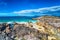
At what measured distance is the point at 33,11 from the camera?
3229 mm

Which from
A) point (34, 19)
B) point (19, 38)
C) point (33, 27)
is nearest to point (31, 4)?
point (34, 19)

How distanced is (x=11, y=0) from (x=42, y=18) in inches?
36.9

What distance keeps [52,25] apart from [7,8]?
1253mm

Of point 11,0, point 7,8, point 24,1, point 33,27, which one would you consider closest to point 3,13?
point 7,8

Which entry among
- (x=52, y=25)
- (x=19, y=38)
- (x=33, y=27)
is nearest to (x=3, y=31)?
(x=19, y=38)

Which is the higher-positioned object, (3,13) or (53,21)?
(3,13)

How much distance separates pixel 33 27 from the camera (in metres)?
3.12

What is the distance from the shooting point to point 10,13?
321 cm

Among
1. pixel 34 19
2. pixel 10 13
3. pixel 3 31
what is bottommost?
pixel 3 31

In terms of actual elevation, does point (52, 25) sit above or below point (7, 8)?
below

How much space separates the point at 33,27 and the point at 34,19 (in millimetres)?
207

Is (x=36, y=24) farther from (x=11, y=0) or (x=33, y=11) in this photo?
(x=11, y=0)

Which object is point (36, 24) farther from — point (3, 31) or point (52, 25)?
point (3, 31)

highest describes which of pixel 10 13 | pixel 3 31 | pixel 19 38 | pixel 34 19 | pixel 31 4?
pixel 31 4
